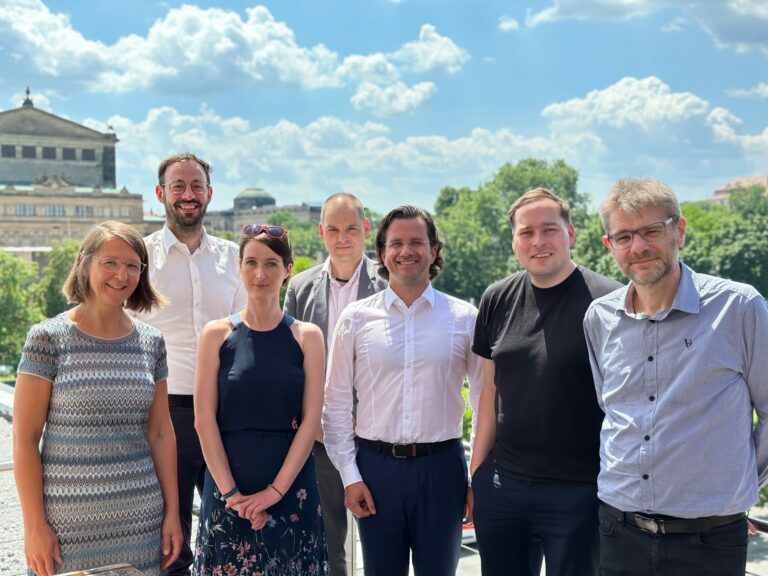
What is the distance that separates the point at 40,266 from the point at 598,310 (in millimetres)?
61571

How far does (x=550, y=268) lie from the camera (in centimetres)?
311

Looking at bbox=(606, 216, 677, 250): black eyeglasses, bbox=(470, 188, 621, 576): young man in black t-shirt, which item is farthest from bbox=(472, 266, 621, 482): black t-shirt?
bbox=(606, 216, 677, 250): black eyeglasses

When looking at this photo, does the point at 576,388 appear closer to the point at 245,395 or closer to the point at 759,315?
the point at 759,315

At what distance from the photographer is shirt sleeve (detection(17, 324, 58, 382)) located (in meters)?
2.80

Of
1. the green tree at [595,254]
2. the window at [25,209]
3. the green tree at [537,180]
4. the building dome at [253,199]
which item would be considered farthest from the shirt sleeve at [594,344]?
the building dome at [253,199]

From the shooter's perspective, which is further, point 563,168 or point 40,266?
point 563,168

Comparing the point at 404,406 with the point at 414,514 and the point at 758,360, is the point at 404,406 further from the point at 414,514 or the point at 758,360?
the point at 758,360

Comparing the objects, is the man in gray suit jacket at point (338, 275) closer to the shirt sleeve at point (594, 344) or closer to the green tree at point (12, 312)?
the shirt sleeve at point (594, 344)

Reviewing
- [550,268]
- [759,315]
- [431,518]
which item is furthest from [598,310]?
[431,518]

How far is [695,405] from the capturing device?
2.58 m

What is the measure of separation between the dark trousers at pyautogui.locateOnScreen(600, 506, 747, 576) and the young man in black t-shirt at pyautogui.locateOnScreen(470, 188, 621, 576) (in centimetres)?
28

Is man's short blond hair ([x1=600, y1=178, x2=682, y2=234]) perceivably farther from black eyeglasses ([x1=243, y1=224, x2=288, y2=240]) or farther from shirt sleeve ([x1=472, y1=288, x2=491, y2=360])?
black eyeglasses ([x1=243, y1=224, x2=288, y2=240])

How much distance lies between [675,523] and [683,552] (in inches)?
3.4

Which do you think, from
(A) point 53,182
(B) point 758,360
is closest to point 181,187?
(B) point 758,360
